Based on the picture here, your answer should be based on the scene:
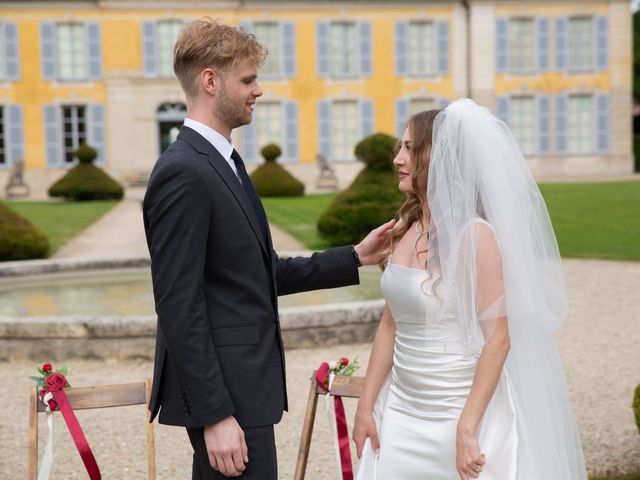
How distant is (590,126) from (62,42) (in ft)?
48.0

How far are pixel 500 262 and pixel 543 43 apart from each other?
2359 cm

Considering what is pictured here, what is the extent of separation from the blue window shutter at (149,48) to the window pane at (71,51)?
1.57m

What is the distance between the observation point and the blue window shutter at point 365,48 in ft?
78.7

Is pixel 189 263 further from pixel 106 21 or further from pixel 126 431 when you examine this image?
pixel 106 21

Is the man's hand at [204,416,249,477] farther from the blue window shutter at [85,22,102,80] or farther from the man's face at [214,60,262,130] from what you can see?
the blue window shutter at [85,22,102,80]

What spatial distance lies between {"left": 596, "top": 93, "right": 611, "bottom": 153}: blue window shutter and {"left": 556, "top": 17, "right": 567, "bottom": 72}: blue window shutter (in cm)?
134

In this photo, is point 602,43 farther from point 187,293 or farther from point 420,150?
point 187,293

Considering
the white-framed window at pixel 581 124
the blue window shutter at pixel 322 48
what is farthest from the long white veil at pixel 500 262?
the white-framed window at pixel 581 124

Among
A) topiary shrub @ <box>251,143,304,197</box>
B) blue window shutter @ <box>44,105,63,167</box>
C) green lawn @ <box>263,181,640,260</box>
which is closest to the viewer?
green lawn @ <box>263,181,640,260</box>

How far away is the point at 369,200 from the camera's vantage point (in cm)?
1025

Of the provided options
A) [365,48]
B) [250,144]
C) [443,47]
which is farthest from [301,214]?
[443,47]

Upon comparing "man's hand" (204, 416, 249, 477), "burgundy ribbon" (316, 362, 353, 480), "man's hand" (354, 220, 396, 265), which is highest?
"man's hand" (354, 220, 396, 265)

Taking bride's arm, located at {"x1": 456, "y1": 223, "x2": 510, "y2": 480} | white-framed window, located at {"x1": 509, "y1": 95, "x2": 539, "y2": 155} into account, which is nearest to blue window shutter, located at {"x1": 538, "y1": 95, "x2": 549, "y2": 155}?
white-framed window, located at {"x1": 509, "y1": 95, "x2": 539, "y2": 155}

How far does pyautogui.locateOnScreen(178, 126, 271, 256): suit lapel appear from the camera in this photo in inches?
79.6
